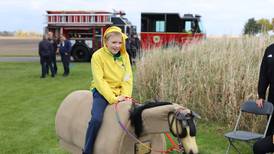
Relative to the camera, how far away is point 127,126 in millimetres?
4242

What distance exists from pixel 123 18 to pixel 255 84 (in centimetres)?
1831

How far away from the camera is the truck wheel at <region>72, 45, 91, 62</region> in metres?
23.3

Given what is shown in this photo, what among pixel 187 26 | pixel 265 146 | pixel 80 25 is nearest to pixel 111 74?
pixel 265 146

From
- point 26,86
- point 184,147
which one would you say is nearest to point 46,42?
point 26,86

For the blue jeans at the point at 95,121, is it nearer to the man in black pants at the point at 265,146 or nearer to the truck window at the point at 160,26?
the man in black pants at the point at 265,146

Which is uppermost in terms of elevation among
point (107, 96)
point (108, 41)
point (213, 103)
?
point (108, 41)

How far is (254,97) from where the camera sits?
23.5ft

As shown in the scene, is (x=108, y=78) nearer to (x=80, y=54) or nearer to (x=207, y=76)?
(x=207, y=76)

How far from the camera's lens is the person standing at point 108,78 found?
458cm

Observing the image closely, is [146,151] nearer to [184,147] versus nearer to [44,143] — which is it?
[184,147]

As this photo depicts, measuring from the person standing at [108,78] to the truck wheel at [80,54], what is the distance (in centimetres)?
1855

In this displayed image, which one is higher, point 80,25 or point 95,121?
point 80,25

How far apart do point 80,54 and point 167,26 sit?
17.5 ft

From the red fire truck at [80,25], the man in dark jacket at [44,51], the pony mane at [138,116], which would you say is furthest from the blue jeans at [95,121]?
the red fire truck at [80,25]
